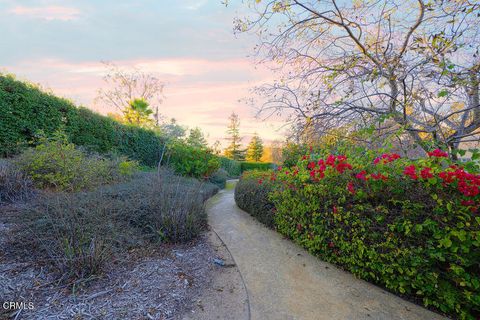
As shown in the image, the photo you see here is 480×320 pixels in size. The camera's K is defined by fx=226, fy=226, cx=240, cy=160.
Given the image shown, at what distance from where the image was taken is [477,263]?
1854mm

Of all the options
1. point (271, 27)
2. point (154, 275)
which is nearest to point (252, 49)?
point (271, 27)

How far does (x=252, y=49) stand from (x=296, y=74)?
3.11 ft

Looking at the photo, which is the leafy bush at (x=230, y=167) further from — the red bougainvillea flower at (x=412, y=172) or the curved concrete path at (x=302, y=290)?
the red bougainvillea flower at (x=412, y=172)

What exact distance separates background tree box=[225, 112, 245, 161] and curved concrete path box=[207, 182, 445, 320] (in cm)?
3042

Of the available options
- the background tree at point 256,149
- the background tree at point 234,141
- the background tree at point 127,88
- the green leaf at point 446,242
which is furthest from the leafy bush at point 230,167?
the green leaf at point 446,242

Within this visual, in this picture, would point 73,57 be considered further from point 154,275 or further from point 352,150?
point 352,150

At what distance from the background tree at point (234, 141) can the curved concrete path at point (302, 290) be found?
30.4 metres

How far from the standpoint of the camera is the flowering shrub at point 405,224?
191 cm

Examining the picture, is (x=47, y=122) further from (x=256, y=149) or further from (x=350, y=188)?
(x=256, y=149)

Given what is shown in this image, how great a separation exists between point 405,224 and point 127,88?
22.0 metres

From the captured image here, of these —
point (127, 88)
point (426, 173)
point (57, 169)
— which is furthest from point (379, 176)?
point (127, 88)

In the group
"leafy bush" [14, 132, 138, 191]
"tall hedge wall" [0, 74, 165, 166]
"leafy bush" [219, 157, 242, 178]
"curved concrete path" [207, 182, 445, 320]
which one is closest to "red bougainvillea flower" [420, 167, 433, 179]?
"curved concrete path" [207, 182, 445, 320]

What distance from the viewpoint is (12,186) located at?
3723mm

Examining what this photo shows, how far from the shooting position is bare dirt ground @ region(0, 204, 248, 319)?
1793 millimetres
